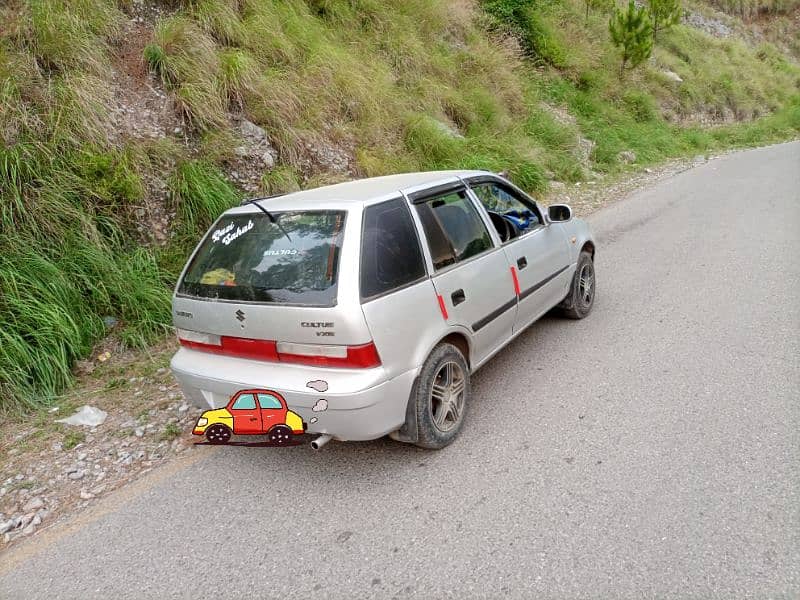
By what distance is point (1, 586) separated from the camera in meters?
2.62

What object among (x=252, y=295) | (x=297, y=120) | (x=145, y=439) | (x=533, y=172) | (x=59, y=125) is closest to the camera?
(x=252, y=295)

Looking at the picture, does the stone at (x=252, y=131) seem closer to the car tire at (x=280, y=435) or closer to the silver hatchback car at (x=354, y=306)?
the silver hatchback car at (x=354, y=306)

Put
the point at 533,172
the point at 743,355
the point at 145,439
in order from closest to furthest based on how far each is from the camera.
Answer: the point at 145,439 → the point at 743,355 → the point at 533,172

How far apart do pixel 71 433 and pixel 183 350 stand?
1.22 metres

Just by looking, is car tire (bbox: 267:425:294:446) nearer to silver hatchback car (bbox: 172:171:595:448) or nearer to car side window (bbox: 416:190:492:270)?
silver hatchback car (bbox: 172:171:595:448)

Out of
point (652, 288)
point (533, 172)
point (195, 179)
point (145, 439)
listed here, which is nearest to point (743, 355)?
point (652, 288)

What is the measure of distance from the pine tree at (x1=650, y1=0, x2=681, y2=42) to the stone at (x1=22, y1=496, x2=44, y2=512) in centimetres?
2533

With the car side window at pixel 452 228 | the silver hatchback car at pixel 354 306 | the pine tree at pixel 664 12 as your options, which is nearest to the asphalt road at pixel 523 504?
the silver hatchback car at pixel 354 306

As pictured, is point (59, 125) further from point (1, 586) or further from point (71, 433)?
point (1, 586)

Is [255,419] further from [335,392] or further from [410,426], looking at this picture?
[410,426]

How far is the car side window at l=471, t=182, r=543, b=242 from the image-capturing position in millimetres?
4148

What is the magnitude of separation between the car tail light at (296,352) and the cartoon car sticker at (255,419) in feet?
0.68

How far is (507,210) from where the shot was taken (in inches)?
175

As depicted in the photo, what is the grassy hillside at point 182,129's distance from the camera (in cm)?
500
